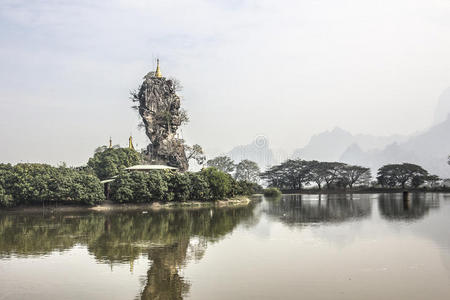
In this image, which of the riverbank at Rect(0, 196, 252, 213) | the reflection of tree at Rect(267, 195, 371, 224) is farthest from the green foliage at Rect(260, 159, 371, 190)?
the riverbank at Rect(0, 196, 252, 213)

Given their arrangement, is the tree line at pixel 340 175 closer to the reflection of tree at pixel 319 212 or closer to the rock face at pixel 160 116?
the rock face at pixel 160 116

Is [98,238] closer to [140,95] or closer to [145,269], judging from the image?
[145,269]

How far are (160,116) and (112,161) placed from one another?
8722 mm

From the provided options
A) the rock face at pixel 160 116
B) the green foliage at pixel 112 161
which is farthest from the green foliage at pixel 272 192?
the green foliage at pixel 112 161

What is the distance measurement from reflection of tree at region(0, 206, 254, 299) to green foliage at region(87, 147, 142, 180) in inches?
861

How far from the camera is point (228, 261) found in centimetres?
1636

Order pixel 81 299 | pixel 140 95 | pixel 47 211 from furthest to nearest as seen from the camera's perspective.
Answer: pixel 140 95, pixel 47 211, pixel 81 299

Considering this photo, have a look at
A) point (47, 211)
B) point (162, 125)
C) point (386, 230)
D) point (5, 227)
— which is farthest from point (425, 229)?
point (162, 125)

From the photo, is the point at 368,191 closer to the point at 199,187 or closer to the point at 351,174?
the point at 351,174

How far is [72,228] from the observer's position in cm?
2736

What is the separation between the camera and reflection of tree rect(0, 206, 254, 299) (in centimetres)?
1441

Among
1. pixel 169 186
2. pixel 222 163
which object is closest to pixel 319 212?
pixel 169 186

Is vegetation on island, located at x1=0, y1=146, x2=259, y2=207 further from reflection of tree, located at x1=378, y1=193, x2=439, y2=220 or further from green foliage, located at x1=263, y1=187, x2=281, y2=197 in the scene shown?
green foliage, located at x1=263, y1=187, x2=281, y2=197

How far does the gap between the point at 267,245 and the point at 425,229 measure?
33.8 feet
